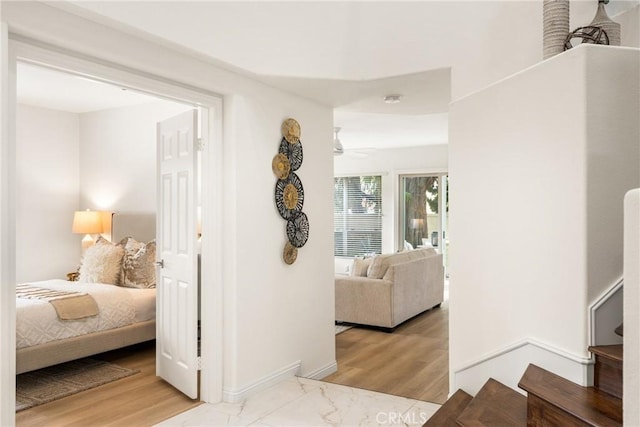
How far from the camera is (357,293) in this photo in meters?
6.01

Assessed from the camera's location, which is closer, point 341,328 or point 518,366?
point 518,366

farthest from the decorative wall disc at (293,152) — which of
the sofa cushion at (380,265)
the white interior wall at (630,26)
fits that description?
the sofa cushion at (380,265)

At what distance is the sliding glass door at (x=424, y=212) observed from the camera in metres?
8.59

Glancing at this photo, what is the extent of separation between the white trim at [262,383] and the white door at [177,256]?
0.91 feet


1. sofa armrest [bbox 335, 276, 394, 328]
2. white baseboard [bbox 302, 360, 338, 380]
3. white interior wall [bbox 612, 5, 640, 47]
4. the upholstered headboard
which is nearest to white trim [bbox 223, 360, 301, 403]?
white baseboard [bbox 302, 360, 338, 380]

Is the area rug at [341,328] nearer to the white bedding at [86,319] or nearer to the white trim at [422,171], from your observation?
the white bedding at [86,319]

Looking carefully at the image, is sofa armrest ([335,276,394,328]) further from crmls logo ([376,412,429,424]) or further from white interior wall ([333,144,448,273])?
white interior wall ([333,144,448,273])

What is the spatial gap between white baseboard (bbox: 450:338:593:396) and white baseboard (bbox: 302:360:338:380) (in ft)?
4.48

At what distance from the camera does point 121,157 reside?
5980mm

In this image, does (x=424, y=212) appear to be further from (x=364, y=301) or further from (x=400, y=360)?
(x=400, y=360)

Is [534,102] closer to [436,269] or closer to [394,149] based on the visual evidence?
[436,269]

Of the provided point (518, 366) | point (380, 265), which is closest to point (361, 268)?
point (380, 265)

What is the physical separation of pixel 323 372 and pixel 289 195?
62.3 inches

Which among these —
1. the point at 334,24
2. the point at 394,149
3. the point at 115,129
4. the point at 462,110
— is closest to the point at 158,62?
the point at 334,24
